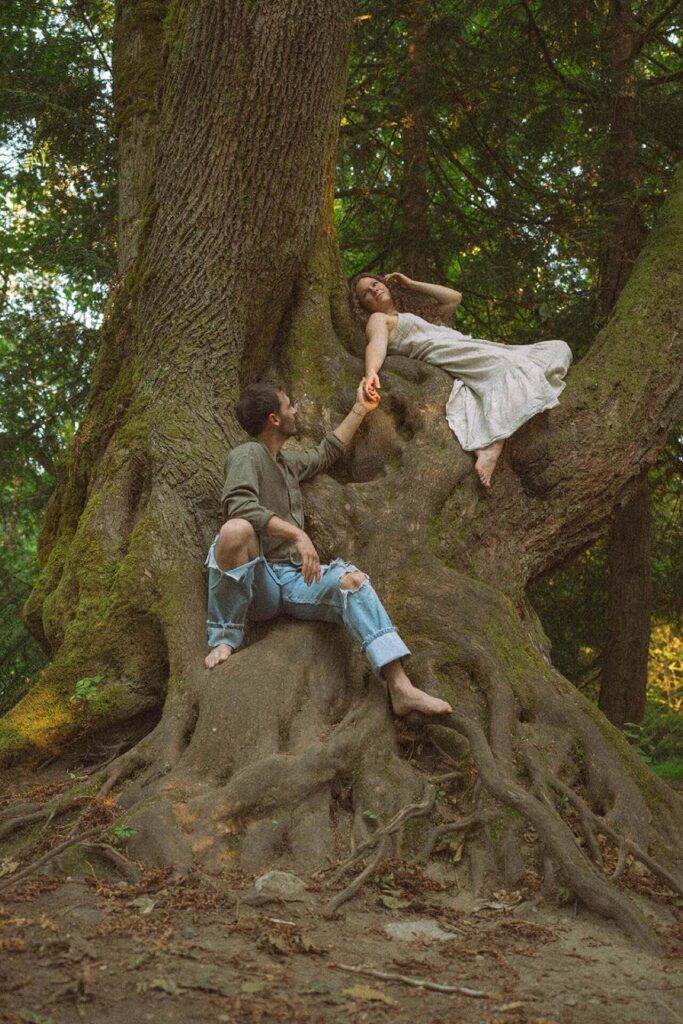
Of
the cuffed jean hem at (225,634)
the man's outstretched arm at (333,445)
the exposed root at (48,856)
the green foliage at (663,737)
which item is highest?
the man's outstretched arm at (333,445)

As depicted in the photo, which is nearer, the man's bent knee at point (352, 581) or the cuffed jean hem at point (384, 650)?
the cuffed jean hem at point (384, 650)

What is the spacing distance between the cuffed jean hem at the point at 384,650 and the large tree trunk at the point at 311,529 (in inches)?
8.7

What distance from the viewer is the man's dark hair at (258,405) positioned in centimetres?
586

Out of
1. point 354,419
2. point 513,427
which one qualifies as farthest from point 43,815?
point 513,427

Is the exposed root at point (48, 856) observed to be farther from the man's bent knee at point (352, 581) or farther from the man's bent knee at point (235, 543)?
the man's bent knee at point (352, 581)

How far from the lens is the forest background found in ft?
31.1

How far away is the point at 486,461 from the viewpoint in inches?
258

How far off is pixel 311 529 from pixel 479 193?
5842 millimetres

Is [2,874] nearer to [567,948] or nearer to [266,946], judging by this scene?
[266,946]

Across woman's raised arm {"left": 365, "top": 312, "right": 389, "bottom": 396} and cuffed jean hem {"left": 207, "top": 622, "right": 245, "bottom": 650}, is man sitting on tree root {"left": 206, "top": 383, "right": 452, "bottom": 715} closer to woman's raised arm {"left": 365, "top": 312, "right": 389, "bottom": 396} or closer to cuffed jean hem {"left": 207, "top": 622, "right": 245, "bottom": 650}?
cuffed jean hem {"left": 207, "top": 622, "right": 245, "bottom": 650}

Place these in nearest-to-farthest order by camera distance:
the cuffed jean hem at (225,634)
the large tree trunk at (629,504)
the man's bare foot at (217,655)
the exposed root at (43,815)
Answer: the exposed root at (43,815)
the man's bare foot at (217,655)
the cuffed jean hem at (225,634)
the large tree trunk at (629,504)

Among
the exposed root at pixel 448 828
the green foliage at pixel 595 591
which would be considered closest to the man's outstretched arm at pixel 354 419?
the exposed root at pixel 448 828

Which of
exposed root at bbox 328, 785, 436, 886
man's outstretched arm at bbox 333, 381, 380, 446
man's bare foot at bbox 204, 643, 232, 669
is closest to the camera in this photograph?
exposed root at bbox 328, 785, 436, 886

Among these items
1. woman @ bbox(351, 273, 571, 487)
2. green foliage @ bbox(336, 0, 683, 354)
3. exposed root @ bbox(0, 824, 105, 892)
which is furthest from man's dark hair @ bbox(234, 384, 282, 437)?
green foliage @ bbox(336, 0, 683, 354)
